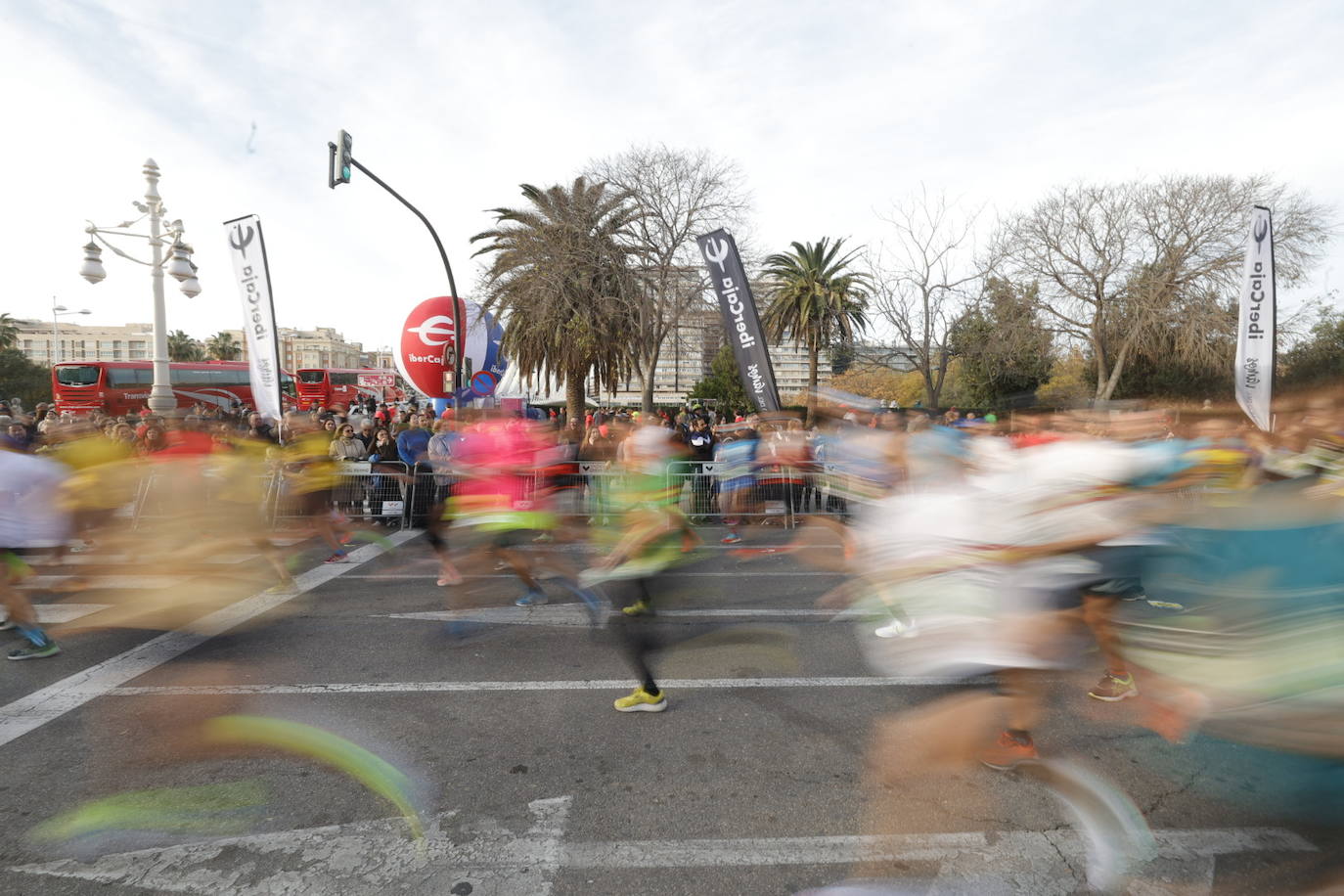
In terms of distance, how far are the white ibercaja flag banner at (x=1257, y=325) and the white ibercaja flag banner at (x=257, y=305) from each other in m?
17.1

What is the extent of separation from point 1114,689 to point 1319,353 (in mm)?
35957

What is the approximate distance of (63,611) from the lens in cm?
591

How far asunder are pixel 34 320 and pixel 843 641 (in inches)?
6130

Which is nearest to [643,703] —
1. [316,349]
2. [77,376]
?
[77,376]

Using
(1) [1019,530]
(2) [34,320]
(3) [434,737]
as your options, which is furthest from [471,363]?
(2) [34,320]

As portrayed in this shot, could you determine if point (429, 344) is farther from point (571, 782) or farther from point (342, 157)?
point (571, 782)

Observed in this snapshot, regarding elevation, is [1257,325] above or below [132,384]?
above

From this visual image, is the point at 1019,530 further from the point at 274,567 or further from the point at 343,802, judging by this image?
the point at 274,567

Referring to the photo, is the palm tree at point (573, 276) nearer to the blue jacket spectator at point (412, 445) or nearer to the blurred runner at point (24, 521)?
the blue jacket spectator at point (412, 445)

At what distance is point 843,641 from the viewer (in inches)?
204

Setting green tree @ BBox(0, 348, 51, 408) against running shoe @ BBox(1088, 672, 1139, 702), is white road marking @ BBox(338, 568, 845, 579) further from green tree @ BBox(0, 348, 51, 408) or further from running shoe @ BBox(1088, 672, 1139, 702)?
green tree @ BBox(0, 348, 51, 408)

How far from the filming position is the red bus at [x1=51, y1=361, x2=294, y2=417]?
1356 inches

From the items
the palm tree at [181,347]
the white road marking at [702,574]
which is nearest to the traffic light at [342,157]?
the white road marking at [702,574]

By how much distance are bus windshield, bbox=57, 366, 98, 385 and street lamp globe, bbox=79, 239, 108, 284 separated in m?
24.5
